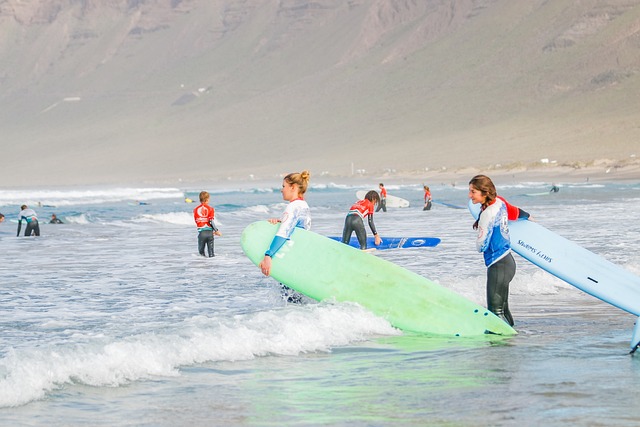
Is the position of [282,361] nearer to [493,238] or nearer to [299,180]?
[299,180]

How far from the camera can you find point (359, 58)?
→ 177 m

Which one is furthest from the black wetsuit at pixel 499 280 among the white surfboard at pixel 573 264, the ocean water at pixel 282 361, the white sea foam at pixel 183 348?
the white sea foam at pixel 183 348

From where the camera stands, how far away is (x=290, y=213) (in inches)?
383

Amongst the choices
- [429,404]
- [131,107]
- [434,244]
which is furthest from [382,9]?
[429,404]

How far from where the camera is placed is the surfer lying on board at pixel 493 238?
8844mm

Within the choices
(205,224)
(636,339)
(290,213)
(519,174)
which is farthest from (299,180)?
(519,174)

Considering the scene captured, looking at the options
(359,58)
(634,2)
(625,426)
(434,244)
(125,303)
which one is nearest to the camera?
(625,426)

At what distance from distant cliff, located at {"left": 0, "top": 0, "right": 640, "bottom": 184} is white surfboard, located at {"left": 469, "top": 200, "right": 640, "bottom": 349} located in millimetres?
99520

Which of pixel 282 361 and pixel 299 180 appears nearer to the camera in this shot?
pixel 282 361

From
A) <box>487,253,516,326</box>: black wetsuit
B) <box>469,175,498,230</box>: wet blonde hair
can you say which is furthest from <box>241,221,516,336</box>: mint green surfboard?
<box>469,175,498,230</box>: wet blonde hair

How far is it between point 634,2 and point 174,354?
504 ft

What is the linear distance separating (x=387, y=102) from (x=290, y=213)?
142 m

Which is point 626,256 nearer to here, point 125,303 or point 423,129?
point 125,303

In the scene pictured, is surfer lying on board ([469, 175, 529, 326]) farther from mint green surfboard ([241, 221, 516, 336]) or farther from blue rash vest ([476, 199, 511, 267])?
mint green surfboard ([241, 221, 516, 336])
